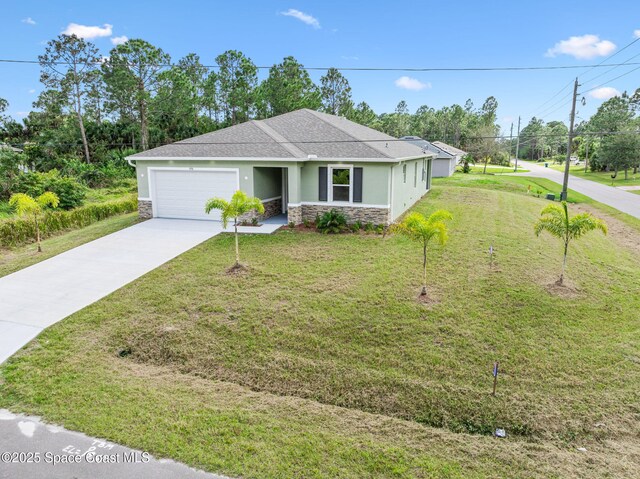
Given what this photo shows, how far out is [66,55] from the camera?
32.3m

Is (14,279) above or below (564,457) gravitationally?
above

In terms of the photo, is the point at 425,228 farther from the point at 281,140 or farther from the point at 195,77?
the point at 195,77

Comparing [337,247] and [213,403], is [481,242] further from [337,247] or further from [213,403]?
[213,403]

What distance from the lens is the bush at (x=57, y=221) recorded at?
14023 millimetres

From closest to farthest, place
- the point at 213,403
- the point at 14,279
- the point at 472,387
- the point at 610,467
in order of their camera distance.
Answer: the point at 610,467 → the point at 213,403 → the point at 472,387 → the point at 14,279

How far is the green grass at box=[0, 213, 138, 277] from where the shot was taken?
1191cm

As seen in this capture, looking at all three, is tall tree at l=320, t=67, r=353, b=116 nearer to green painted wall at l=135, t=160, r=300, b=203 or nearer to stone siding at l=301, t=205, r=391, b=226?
green painted wall at l=135, t=160, r=300, b=203

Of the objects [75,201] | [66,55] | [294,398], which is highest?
[66,55]

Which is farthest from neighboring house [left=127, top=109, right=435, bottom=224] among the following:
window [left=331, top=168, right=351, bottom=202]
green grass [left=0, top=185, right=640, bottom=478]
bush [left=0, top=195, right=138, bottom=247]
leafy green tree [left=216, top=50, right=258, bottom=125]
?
leafy green tree [left=216, top=50, right=258, bottom=125]

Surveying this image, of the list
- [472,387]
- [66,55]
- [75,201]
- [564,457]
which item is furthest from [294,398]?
[66,55]

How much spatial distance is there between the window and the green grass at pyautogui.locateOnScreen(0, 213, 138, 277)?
845 cm

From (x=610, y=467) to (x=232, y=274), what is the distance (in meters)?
8.44

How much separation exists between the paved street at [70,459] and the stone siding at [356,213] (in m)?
11.9

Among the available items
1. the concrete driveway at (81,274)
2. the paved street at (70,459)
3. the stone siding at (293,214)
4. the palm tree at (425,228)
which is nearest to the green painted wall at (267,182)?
the stone siding at (293,214)
